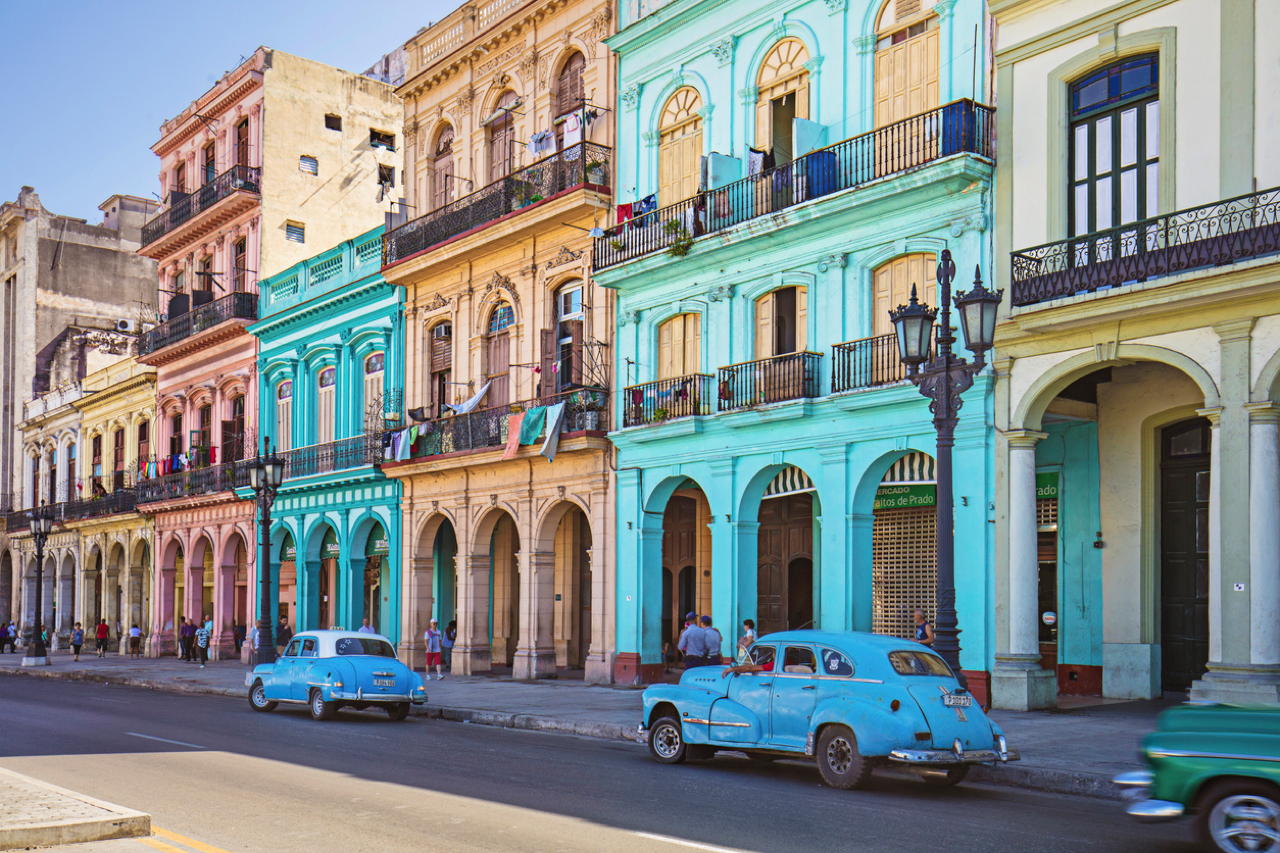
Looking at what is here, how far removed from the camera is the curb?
491 inches

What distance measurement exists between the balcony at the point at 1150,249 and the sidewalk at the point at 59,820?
13419mm

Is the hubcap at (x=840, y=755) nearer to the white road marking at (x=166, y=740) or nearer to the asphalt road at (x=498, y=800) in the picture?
the asphalt road at (x=498, y=800)

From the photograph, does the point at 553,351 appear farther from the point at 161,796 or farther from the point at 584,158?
the point at 161,796

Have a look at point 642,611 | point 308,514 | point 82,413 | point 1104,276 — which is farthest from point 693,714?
point 82,413

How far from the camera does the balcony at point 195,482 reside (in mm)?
38688

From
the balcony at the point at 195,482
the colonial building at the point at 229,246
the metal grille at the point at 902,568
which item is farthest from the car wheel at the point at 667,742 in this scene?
the colonial building at the point at 229,246

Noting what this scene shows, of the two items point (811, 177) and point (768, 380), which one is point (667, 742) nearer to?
point (768, 380)

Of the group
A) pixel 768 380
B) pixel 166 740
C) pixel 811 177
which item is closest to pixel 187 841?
pixel 166 740

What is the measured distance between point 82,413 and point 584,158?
3186 cm

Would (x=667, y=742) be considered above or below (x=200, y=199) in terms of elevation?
below

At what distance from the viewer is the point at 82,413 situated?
51.3 meters

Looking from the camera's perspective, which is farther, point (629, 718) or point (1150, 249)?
point (629, 718)

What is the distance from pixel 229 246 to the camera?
4200cm

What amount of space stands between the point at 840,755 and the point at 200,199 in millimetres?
35540
